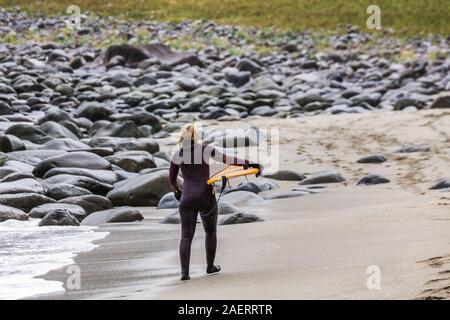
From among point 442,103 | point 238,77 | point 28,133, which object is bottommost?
point 28,133

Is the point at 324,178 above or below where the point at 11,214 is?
above

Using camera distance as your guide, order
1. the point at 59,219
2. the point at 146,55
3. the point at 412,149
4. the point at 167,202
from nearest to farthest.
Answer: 1. the point at 59,219
2. the point at 167,202
3. the point at 412,149
4. the point at 146,55

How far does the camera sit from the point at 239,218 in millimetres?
7637

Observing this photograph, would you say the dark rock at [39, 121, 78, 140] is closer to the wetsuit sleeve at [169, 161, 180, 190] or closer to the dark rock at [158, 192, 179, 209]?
the dark rock at [158, 192, 179, 209]

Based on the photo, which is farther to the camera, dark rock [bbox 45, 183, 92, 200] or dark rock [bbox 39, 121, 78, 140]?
dark rock [bbox 39, 121, 78, 140]

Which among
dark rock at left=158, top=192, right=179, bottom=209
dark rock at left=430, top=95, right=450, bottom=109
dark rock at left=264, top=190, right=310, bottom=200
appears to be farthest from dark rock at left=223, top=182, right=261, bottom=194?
dark rock at left=430, top=95, right=450, bottom=109

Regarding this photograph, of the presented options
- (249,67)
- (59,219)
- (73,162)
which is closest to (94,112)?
(73,162)

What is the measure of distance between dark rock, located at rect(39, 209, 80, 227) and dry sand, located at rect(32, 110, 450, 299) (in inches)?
14.1

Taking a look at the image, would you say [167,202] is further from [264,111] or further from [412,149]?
[264,111]

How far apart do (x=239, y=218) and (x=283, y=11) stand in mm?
39344

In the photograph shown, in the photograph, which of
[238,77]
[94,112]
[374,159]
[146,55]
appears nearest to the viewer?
[374,159]

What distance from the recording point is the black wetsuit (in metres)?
5.52

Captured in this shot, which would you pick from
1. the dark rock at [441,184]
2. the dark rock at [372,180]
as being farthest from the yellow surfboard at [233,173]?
the dark rock at [372,180]

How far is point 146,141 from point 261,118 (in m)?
4.58
